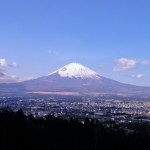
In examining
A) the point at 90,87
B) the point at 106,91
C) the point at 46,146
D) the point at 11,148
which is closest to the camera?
the point at 11,148

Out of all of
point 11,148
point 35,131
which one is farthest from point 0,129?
point 35,131

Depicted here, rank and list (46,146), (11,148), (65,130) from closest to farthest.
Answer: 1. (11,148)
2. (46,146)
3. (65,130)

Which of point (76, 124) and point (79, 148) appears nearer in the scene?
point (79, 148)

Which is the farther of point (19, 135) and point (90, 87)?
point (90, 87)

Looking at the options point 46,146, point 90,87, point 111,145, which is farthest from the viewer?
point 90,87

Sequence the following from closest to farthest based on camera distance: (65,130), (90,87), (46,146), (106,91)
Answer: (46,146) → (65,130) → (106,91) → (90,87)

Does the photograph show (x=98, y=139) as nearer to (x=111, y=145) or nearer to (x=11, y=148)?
(x=111, y=145)

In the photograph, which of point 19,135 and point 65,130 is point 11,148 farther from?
point 65,130

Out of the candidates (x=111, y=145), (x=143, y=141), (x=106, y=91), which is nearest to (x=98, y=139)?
(x=111, y=145)
